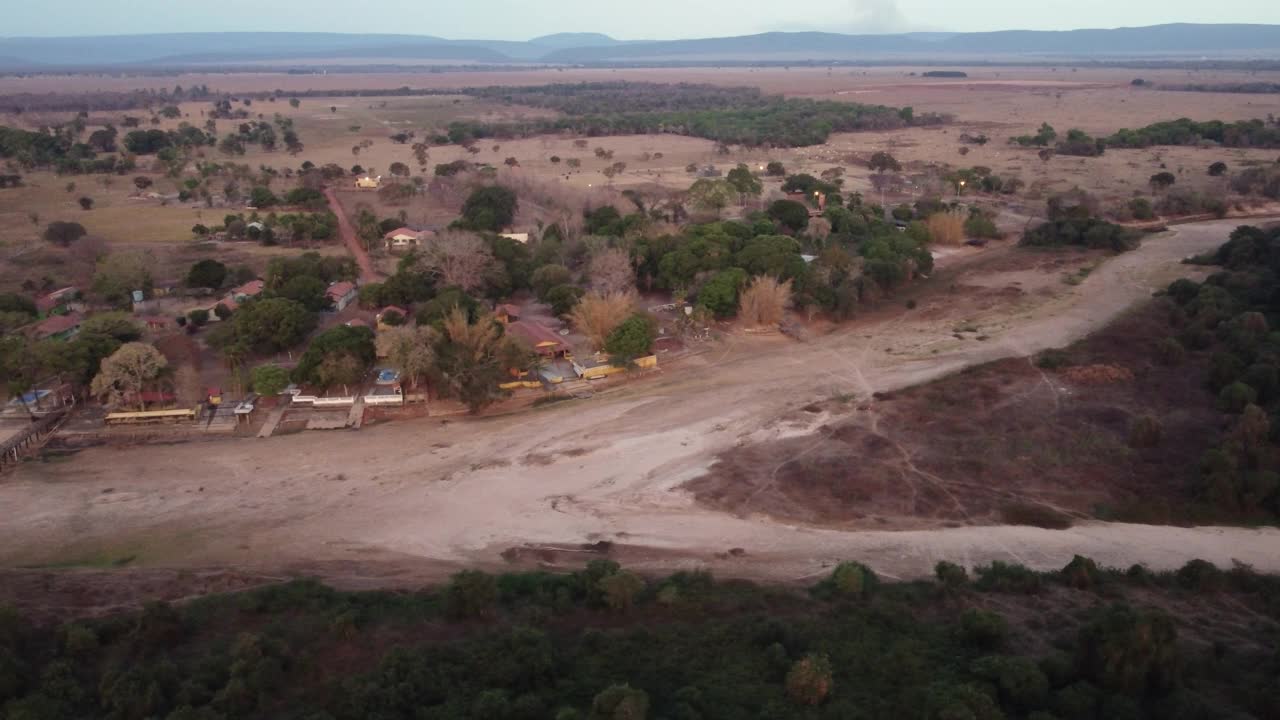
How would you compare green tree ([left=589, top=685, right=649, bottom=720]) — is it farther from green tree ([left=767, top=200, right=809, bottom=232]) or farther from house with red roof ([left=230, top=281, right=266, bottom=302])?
green tree ([left=767, top=200, right=809, bottom=232])

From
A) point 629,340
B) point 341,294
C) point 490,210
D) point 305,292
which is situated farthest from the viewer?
point 490,210

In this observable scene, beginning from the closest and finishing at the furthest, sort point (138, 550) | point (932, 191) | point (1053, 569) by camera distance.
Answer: point (1053, 569), point (138, 550), point (932, 191)

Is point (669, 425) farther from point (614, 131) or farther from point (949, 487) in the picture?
point (614, 131)

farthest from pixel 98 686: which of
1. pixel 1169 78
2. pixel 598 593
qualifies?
pixel 1169 78

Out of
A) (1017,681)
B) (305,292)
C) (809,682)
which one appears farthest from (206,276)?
(1017,681)

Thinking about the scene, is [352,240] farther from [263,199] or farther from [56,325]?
[56,325]

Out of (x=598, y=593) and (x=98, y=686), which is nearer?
(x=98, y=686)

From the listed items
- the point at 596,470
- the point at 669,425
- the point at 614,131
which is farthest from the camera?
the point at 614,131
